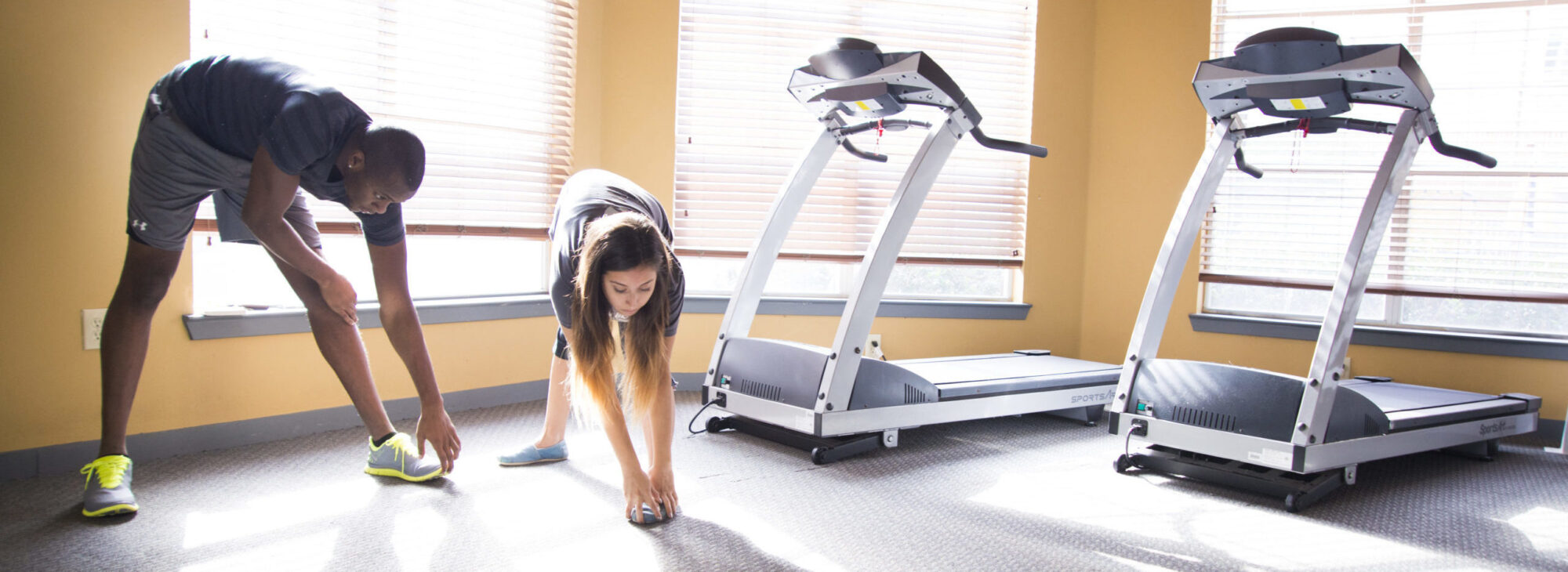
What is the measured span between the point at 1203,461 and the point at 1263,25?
2.18m

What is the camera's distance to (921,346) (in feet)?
12.8

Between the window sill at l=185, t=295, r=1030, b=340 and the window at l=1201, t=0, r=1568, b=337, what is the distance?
3.64 ft

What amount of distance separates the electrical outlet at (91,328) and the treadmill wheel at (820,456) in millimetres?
2042

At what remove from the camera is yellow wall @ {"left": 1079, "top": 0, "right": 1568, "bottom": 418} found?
12.1 feet

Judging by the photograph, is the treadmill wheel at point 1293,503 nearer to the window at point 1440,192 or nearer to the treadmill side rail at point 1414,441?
the treadmill side rail at point 1414,441

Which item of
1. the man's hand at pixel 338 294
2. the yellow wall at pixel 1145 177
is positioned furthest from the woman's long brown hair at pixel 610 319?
the yellow wall at pixel 1145 177

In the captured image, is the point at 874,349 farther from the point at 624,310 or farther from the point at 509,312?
the point at 624,310

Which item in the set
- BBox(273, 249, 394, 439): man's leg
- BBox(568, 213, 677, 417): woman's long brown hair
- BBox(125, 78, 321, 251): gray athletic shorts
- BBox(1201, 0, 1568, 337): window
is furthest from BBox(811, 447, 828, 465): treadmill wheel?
BBox(1201, 0, 1568, 337): window

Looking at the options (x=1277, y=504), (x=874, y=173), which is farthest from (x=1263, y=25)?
(x=1277, y=504)

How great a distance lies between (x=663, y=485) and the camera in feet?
6.52

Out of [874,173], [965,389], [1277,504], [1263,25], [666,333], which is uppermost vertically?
[1263,25]

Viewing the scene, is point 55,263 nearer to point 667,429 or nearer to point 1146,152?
point 667,429

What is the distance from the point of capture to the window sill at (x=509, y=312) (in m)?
2.55

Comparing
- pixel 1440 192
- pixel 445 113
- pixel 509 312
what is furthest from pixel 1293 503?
pixel 445 113
